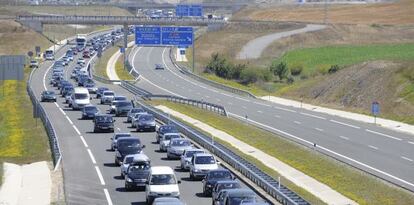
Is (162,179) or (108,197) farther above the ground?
(162,179)

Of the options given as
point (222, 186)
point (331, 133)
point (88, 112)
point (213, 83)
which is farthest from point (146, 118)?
point (213, 83)

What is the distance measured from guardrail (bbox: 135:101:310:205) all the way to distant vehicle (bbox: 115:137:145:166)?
430 centimetres

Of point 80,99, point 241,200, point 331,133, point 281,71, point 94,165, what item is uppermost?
point 241,200

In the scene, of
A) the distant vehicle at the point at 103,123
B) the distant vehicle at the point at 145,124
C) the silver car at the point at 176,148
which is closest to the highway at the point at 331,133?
the silver car at the point at 176,148

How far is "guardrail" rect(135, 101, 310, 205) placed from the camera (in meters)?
36.3

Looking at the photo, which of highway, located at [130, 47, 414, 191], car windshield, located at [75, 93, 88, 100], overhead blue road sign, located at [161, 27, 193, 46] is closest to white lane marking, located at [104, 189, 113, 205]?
highway, located at [130, 47, 414, 191]

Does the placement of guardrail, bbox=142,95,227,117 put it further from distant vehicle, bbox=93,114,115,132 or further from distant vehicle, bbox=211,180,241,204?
distant vehicle, bbox=211,180,241,204

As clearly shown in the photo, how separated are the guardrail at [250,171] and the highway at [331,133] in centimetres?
635

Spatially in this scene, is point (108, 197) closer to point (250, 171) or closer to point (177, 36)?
point (250, 171)

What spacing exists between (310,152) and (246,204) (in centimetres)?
2348

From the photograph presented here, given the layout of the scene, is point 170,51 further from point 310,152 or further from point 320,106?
point 310,152

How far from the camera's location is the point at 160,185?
3762 centimetres

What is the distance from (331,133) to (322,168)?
18331 mm

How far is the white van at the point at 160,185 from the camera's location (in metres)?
37.2
